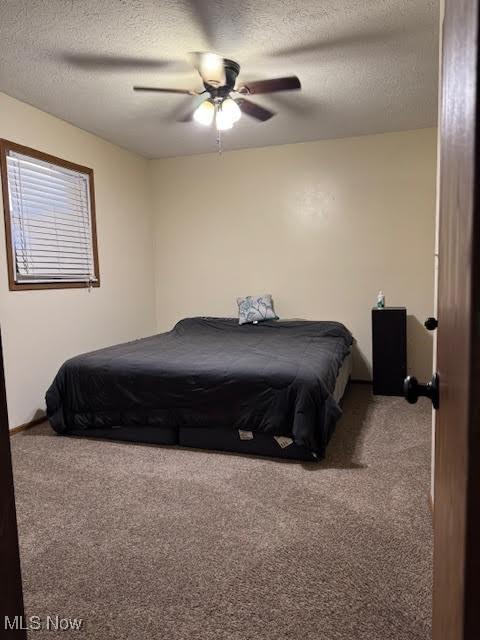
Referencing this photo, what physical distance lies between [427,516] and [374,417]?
1465mm

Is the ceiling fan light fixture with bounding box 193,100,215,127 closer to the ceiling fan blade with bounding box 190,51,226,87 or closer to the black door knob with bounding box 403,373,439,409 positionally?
the ceiling fan blade with bounding box 190,51,226,87

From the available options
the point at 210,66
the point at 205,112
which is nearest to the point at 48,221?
the point at 205,112

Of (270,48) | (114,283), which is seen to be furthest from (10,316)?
(270,48)

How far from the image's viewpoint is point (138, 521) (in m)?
1.91

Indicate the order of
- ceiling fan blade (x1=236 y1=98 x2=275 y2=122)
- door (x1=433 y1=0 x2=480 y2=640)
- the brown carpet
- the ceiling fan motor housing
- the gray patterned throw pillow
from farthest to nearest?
1. the gray patterned throw pillow
2. ceiling fan blade (x1=236 y1=98 x2=275 y2=122)
3. the ceiling fan motor housing
4. the brown carpet
5. door (x1=433 y1=0 x2=480 y2=640)

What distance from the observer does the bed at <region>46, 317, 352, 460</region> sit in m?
2.50

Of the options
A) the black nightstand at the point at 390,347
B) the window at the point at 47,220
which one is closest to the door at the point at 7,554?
the window at the point at 47,220

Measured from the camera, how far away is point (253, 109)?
10.4 ft

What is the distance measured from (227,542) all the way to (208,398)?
1.03 meters

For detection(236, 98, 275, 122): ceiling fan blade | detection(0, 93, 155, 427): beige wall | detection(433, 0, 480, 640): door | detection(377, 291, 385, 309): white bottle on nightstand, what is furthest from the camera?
detection(377, 291, 385, 309): white bottle on nightstand

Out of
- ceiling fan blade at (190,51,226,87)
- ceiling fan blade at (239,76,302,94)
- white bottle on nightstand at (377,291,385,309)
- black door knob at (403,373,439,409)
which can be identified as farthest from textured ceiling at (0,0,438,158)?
black door knob at (403,373,439,409)

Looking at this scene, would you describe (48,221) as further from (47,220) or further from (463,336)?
(463,336)

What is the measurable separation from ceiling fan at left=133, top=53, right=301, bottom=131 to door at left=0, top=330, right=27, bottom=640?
8.28ft

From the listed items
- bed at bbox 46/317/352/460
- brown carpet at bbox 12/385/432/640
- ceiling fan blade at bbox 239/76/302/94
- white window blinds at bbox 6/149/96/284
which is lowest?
brown carpet at bbox 12/385/432/640
